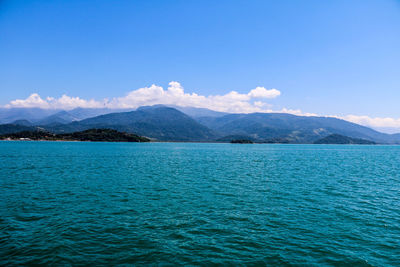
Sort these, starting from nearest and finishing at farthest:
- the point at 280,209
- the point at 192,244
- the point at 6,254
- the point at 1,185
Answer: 1. the point at 6,254
2. the point at 192,244
3. the point at 280,209
4. the point at 1,185

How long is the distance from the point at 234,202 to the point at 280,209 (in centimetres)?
624

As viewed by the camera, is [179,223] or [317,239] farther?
[179,223]

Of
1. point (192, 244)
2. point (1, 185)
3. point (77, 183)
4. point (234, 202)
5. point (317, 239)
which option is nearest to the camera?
point (192, 244)

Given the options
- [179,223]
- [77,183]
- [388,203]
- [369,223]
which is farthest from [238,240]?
[77,183]

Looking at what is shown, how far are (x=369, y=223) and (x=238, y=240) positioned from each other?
53.2 feet

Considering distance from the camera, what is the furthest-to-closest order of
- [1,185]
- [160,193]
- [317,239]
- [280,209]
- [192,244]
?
[1,185] < [160,193] < [280,209] < [317,239] < [192,244]

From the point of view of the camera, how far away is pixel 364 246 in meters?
20.0

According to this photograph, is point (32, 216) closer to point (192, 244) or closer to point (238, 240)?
point (192, 244)

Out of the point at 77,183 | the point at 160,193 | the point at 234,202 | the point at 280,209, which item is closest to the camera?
the point at 280,209

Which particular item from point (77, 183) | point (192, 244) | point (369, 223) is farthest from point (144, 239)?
Answer: point (77, 183)

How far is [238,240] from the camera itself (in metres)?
20.5

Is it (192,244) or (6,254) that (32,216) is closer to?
(6,254)

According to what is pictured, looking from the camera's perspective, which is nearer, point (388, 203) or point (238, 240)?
point (238, 240)

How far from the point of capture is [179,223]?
24.0 m
